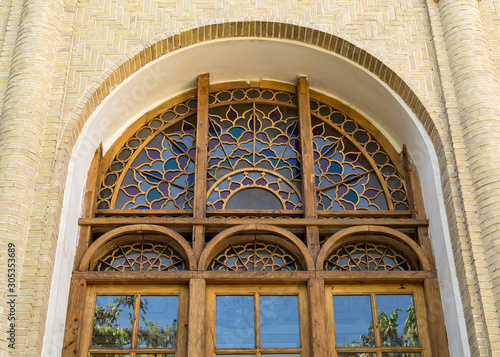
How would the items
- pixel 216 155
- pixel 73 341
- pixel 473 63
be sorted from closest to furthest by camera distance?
pixel 73 341
pixel 473 63
pixel 216 155

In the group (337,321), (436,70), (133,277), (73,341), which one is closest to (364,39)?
(436,70)

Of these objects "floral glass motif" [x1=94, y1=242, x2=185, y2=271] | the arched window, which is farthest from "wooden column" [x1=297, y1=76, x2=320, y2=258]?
"floral glass motif" [x1=94, y1=242, x2=185, y2=271]

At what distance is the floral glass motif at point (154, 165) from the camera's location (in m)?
6.35

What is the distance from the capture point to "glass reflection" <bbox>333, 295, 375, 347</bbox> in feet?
18.6

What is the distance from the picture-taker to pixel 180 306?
5.74 metres

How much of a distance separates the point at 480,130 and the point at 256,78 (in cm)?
229

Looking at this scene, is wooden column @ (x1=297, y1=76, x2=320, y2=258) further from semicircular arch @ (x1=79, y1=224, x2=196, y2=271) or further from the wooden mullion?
the wooden mullion

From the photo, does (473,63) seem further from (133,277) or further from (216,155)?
(133,277)

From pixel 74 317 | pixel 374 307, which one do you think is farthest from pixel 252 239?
pixel 74 317

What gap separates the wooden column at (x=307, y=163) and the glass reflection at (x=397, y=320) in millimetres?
697

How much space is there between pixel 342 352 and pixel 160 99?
2917mm

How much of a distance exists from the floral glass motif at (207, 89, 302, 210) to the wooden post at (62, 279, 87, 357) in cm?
131

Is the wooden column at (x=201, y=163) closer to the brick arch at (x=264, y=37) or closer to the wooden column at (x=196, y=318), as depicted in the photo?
the wooden column at (x=196, y=318)

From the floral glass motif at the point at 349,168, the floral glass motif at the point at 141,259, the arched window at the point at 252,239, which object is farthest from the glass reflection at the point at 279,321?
the floral glass motif at the point at 349,168
